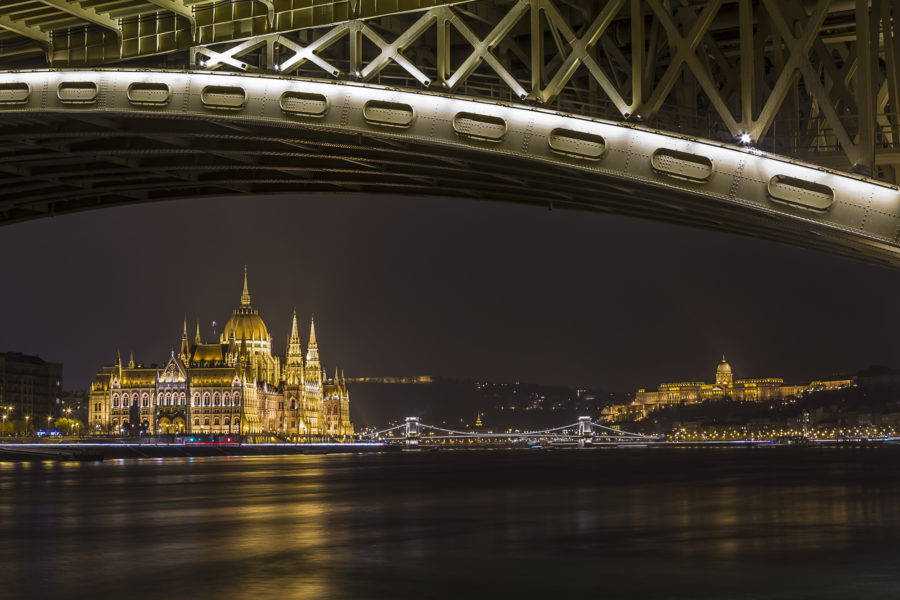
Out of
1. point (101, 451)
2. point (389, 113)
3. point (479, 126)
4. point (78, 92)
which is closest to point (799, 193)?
point (479, 126)

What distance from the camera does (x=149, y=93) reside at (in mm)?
20875

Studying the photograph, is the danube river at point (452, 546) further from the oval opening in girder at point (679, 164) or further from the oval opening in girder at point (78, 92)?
the oval opening in girder at point (78, 92)

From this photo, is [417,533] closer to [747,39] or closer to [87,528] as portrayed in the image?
[87,528]

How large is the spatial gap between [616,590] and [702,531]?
8.02 m

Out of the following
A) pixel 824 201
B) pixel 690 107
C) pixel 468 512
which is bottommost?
pixel 468 512

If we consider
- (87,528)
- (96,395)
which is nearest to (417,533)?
(87,528)

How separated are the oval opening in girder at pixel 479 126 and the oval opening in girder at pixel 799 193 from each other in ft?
13.9

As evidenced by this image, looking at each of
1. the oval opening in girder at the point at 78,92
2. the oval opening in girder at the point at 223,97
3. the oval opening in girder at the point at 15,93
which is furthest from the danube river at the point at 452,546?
the oval opening in girder at the point at 15,93

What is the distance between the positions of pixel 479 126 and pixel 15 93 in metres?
9.38

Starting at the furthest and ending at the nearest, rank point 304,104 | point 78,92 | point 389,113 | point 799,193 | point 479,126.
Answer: point 78,92, point 304,104, point 389,113, point 479,126, point 799,193

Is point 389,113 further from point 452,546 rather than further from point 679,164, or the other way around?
point 452,546

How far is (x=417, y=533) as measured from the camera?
2133cm

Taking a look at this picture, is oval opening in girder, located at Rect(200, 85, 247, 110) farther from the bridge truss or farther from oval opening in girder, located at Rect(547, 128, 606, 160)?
oval opening in girder, located at Rect(547, 128, 606, 160)

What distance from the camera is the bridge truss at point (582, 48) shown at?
17016 millimetres
